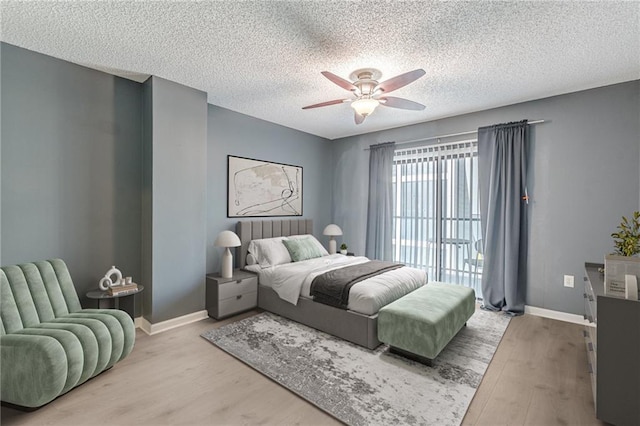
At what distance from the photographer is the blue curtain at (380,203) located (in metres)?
4.87

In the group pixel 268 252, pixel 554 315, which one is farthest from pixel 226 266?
pixel 554 315

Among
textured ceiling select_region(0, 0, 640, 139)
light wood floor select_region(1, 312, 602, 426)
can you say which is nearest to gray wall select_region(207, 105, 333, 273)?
textured ceiling select_region(0, 0, 640, 139)

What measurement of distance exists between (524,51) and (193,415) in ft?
12.3

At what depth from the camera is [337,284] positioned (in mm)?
3027

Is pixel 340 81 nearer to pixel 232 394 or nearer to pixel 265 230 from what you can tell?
pixel 232 394

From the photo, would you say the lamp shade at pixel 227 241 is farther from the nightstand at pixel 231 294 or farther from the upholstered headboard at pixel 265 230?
the upholstered headboard at pixel 265 230

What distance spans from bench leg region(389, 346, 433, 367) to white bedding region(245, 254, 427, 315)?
375mm

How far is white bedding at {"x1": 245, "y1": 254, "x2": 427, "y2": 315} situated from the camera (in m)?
2.83

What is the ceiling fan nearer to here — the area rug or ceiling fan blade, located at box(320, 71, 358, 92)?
ceiling fan blade, located at box(320, 71, 358, 92)

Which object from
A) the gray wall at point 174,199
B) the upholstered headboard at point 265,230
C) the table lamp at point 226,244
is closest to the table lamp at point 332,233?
the upholstered headboard at point 265,230

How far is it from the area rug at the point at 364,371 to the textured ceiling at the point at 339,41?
104 inches

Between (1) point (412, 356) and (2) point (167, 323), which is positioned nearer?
(1) point (412, 356)

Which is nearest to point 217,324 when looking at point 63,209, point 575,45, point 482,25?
point 63,209

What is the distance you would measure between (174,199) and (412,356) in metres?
2.90
